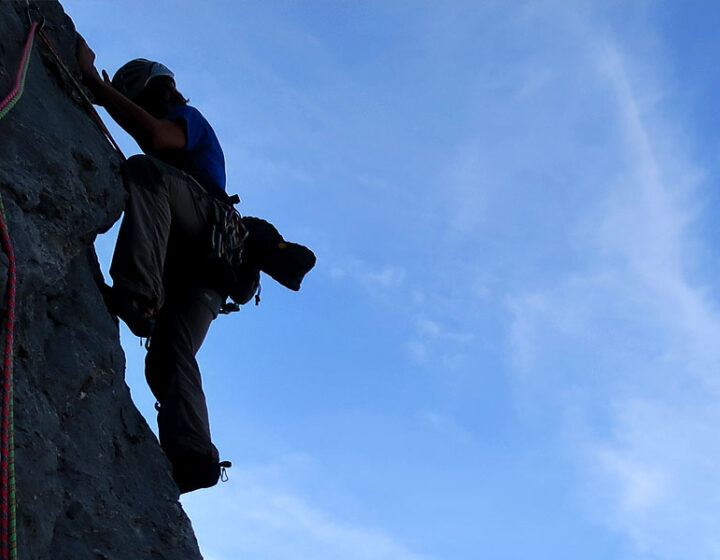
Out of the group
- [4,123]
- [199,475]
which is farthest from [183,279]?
[4,123]

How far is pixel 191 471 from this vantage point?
190 inches

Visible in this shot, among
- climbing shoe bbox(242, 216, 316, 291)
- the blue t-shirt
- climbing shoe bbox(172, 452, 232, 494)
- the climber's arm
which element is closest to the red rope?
climbing shoe bbox(172, 452, 232, 494)

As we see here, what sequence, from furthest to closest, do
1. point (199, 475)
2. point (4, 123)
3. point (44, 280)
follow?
point (199, 475) < point (4, 123) < point (44, 280)

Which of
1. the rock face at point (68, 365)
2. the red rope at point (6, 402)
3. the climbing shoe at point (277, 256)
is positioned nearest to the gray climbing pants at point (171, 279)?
the rock face at point (68, 365)

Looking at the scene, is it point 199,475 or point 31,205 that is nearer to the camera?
point 31,205

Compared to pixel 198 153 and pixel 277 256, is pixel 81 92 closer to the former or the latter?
pixel 198 153

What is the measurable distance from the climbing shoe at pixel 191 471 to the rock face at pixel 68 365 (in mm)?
362

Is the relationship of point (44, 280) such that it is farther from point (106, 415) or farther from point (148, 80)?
point (148, 80)

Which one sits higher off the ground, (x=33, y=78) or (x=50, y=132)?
(x=33, y=78)

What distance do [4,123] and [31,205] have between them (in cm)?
45

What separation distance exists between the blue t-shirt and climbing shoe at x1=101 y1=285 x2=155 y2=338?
3.69 feet

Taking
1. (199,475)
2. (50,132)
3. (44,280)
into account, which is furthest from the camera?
(199,475)

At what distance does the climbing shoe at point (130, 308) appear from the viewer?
15.1 feet

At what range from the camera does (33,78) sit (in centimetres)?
475
